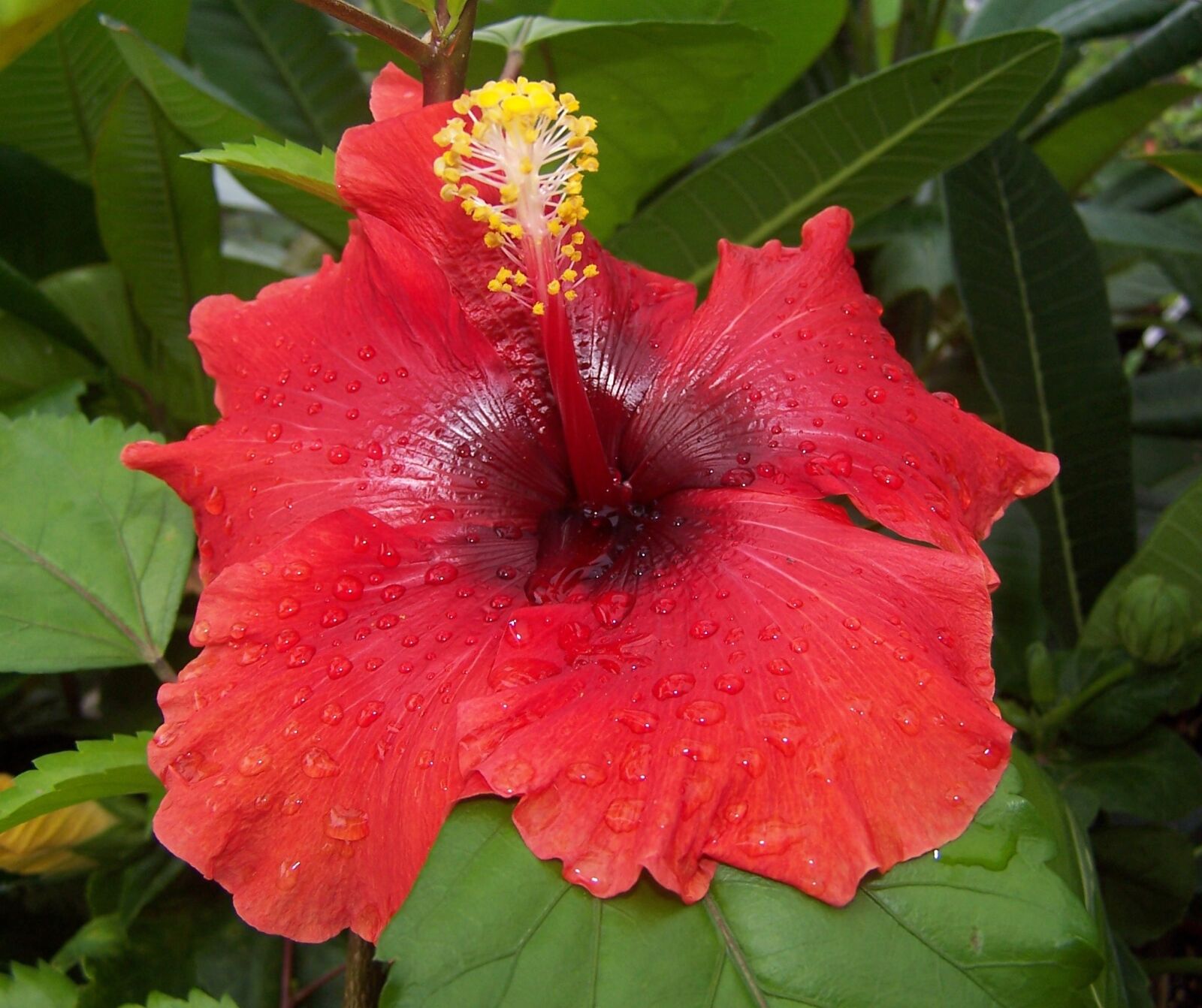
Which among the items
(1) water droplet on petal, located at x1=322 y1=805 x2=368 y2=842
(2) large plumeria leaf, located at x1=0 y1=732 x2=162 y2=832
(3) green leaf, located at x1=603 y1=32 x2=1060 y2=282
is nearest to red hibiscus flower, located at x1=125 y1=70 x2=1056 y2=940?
(1) water droplet on petal, located at x1=322 y1=805 x2=368 y2=842

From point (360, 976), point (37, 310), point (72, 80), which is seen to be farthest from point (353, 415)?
point (72, 80)

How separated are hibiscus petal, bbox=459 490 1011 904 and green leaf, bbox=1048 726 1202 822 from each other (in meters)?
0.40

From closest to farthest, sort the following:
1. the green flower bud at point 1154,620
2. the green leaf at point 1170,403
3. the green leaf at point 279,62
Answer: the green flower bud at point 1154,620
the green leaf at point 279,62
the green leaf at point 1170,403

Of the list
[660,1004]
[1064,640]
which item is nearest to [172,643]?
[660,1004]

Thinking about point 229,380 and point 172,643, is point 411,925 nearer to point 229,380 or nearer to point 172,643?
point 229,380

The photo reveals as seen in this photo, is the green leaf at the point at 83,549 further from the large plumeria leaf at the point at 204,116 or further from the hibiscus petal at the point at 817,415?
the hibiscus petal at the point at 817,415

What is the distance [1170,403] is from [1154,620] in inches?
28.1

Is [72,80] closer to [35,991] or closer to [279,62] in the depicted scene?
[279,62]

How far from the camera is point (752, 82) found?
1122 mm

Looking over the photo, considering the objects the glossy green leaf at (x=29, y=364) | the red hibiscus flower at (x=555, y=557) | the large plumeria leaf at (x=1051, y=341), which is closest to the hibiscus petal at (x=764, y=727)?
the red hibiscus flower at (x=555, y=557)

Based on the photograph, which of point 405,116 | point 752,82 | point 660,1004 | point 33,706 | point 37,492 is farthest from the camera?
point 33,706

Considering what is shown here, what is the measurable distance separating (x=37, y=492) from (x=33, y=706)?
0.66 metres

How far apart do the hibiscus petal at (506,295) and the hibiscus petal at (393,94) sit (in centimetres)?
4

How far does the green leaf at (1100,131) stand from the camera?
1398 millimetres
